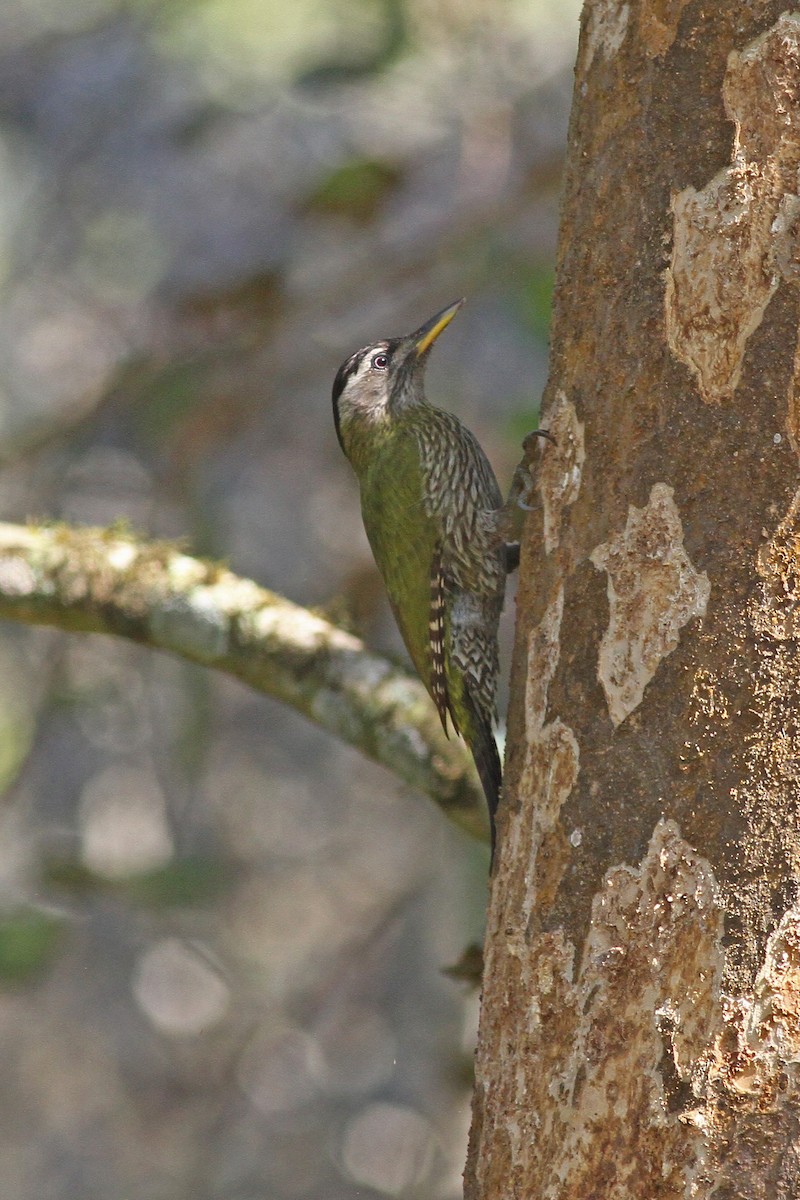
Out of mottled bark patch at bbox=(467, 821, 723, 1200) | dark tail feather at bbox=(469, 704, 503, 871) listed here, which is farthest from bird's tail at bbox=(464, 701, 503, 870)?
mottled bark patch at bbox=(467, 821, 723, 1200)

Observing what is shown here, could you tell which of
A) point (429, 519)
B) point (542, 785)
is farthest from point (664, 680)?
point (429, 519)

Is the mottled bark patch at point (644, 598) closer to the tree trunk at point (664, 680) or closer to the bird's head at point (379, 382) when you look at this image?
the tree trunk at point (664, 680)

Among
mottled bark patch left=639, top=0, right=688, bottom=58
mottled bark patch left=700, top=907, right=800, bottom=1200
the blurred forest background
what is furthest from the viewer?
the blurred forest background

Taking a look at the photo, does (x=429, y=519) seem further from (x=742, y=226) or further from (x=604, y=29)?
(x=742, y=226)

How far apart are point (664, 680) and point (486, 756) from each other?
1.25m

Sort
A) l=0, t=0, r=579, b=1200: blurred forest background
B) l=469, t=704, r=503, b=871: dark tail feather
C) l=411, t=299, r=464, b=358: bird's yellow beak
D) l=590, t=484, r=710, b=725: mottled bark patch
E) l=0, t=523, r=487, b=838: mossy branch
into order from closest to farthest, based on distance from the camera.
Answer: l=590, t=484, r=710, b=725: mottled bark patch → l=469, t=704, r=503, b=871: dark tail feather → l=0, t=523, r=487, b=838: mossy branch → l=411, t=299, r=464, b=358: bird's yellow beak → l=0, t=0, r=579, b=1200: blurred forest background

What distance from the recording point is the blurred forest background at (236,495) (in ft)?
20.8

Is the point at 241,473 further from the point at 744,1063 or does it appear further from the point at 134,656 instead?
the point at 744,1063

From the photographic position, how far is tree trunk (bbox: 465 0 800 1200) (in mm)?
1711

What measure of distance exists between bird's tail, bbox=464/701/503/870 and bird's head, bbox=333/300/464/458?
3.50 ft

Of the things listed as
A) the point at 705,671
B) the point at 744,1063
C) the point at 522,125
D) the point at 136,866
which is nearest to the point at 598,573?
the point at 705,671

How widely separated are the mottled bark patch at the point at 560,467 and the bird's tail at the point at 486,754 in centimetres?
91

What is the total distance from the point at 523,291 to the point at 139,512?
2508mm

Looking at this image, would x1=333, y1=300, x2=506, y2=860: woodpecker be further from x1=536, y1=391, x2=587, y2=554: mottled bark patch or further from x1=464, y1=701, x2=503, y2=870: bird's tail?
x1=536, y1=391, x2=587, y2=554: mottled bark patch
